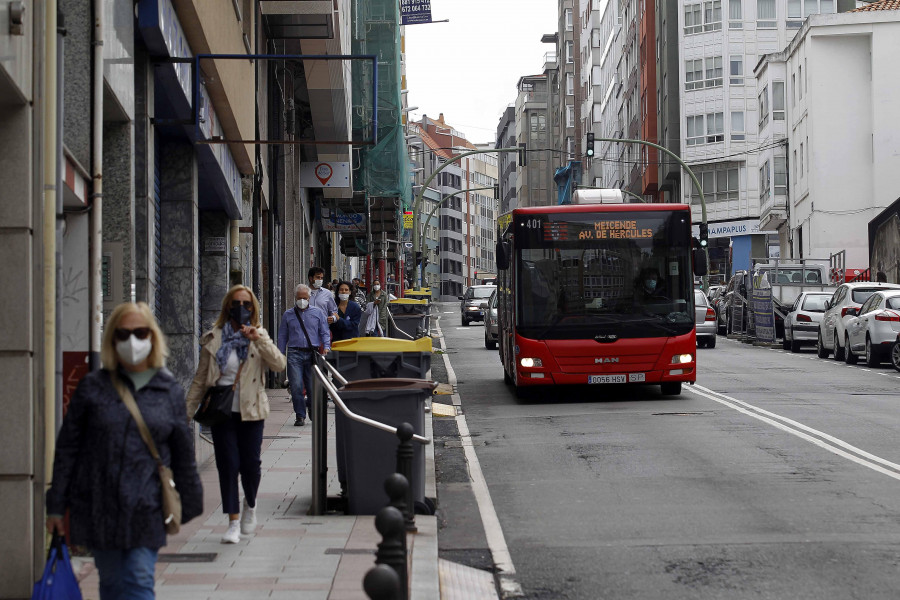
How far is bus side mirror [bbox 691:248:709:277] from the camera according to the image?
757 inches

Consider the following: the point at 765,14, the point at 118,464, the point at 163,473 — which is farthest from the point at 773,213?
the point at 118,464

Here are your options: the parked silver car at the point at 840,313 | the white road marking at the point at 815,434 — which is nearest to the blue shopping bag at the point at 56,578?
the white road marking at the point at 815,434

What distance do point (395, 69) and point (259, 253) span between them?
19376 mm

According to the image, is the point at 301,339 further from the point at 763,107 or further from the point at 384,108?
the point at 763,107

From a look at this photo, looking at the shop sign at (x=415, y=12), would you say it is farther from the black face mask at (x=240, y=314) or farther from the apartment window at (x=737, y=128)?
the black face mask at (x=240, y=314)

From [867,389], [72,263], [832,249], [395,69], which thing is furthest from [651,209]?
[832,249]

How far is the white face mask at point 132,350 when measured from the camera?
523cm

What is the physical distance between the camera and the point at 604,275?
1945cm

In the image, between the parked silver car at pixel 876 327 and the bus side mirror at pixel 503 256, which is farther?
the parked silver car at pixel 876 327

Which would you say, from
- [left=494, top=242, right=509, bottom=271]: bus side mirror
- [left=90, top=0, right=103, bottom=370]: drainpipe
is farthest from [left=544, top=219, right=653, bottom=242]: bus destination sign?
[left=90, top=0, right=103, bottom=370]: drainpipe

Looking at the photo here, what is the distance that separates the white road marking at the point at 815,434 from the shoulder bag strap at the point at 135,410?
25.8 feet

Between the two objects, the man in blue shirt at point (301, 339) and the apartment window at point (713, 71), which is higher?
the apartment window at point (713, 71)

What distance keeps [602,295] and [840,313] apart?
12.0m

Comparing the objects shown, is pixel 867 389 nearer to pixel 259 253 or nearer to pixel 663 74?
pixel 259 253
